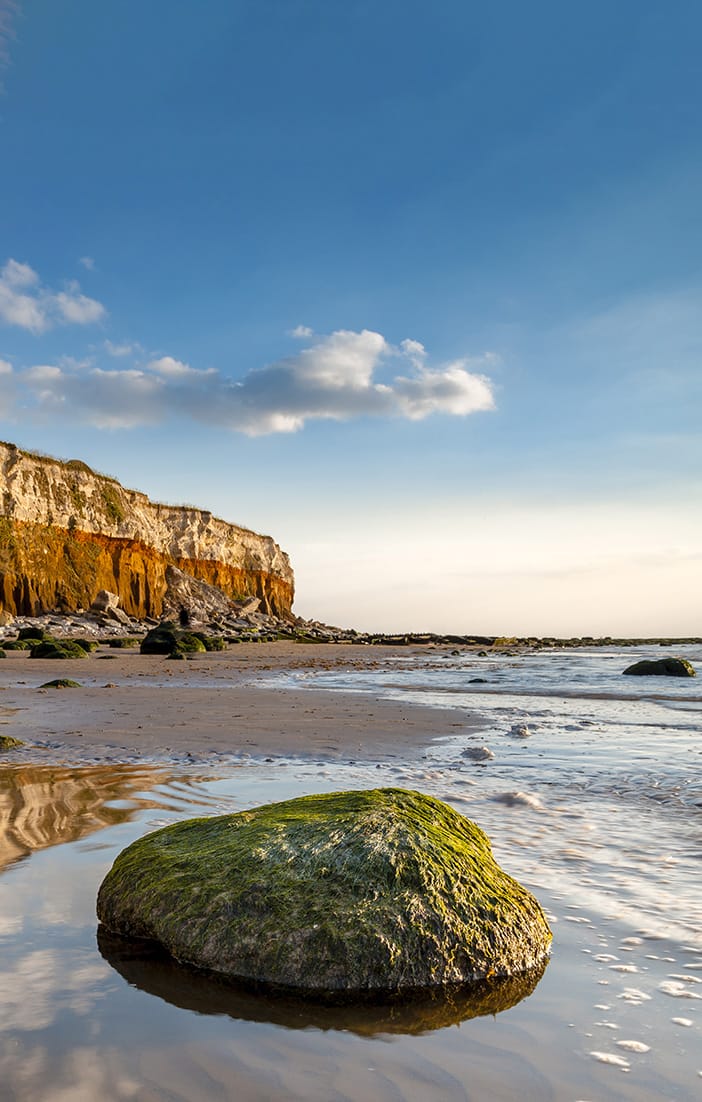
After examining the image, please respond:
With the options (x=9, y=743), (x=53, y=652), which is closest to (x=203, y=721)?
(x=9, y=743)

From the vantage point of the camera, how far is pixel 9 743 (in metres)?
7.55

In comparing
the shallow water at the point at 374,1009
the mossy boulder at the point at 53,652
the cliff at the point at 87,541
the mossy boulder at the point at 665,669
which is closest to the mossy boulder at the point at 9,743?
the shallow water at the point at 374,1009

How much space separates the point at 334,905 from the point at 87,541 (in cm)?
5725

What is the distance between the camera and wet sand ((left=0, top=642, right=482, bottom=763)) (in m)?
7.77

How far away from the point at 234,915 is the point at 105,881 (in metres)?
0.80

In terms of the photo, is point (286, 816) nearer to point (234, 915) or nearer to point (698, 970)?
point (234, 915)

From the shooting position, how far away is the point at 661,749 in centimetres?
818

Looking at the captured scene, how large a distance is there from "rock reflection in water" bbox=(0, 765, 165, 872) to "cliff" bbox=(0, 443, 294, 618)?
145 ft

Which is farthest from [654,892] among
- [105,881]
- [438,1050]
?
[105,881]

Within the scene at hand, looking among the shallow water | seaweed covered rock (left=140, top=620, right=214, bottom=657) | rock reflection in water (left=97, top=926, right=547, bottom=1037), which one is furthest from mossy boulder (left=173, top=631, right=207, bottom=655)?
rock reflection in water (left=97, top=926, right=547, bottom=1037)

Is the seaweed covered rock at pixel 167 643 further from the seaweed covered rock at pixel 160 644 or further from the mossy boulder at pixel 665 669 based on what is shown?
the mossy boulder at pixel 665 669

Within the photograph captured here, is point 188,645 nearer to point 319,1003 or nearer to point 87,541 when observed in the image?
point 319,1003

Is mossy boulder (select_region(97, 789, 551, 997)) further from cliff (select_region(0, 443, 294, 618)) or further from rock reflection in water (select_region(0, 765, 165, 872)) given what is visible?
cliff (select_region(0, 443, 294, 618))

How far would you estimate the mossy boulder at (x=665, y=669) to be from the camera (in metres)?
21.6
